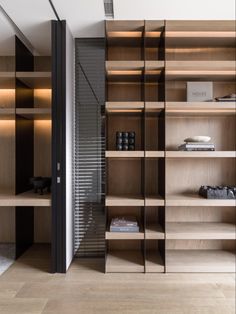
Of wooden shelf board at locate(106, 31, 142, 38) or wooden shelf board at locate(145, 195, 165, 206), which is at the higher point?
wooden shelf board at locate(106, 31, 142, 38)

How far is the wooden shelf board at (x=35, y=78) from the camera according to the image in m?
2.40

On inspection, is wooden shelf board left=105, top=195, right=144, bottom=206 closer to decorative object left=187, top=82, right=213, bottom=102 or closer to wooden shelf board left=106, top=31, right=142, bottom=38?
decorative object left=187, top=82, right=213, bottom=102

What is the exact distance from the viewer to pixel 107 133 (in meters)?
2.40

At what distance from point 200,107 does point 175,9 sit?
72cm

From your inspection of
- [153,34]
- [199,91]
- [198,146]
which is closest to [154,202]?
[198,146]

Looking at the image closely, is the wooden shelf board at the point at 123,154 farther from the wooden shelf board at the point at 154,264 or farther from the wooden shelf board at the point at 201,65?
the wooden shelf board at the point at 154,264

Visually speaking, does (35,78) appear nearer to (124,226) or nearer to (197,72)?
(197,72)

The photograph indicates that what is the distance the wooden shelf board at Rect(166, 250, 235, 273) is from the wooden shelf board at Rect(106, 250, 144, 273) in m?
0.23

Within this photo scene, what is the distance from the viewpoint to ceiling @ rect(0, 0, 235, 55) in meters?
1.89

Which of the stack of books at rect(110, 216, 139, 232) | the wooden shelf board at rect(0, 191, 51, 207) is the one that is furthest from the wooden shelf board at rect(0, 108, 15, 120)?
the stack of books at rect(110, 216, 139, 232)

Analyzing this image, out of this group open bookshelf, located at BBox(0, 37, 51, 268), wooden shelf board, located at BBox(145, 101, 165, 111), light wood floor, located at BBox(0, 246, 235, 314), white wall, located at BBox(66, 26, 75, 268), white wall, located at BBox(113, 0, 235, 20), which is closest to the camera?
light wood floor, located at BBox(0, 246, 235, 314)

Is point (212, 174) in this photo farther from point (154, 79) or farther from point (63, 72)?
point (63, 72)

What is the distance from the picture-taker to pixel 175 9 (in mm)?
1963

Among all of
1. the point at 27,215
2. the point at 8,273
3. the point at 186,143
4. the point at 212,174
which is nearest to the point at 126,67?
the point at 186,143
